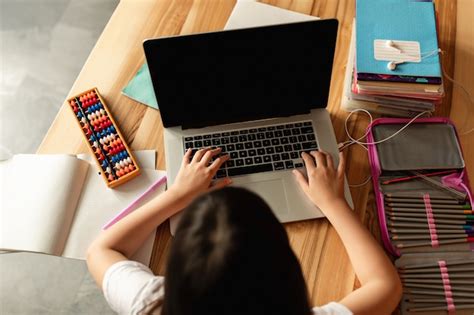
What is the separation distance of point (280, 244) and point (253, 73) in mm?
454

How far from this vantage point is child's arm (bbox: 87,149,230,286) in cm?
75

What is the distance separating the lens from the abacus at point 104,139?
845 mm

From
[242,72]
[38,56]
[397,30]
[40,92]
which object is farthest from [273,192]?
[38,56]

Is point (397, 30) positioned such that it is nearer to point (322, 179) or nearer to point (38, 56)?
point (322, 179)

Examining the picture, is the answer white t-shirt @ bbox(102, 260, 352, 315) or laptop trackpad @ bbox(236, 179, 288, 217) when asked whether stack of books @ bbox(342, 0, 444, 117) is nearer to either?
laptop trackpad @ bbox(236, 179, 288, 217)

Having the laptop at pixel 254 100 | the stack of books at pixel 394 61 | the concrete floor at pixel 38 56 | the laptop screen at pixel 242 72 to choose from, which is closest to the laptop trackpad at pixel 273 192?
the laptop at pixel 254 100

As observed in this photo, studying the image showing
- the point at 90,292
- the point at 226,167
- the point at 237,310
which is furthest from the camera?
the point at 90,292

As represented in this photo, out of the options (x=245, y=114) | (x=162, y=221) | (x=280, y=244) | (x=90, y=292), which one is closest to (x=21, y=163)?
(x=162, y=221)

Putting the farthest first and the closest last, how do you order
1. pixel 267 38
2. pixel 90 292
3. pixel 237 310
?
1. pixel 90 292
2. pixel 267 38
3. pixel 237 310

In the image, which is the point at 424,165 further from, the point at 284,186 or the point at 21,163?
the point at 21,163

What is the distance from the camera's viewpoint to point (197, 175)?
82 centimetres

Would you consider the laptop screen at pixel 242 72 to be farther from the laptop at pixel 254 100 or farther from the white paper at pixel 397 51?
the white paper at pixel 397 51

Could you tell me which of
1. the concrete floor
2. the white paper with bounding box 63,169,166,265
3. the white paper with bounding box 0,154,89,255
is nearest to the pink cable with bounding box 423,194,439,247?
the white paper with bounding box 63,169,166,265

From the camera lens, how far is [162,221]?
2.60 ft
